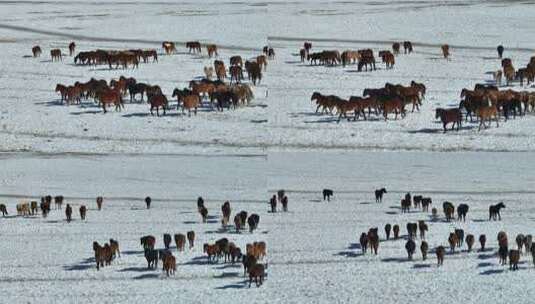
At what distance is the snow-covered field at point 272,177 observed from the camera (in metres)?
18.0

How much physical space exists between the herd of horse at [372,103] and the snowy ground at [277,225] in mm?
3115

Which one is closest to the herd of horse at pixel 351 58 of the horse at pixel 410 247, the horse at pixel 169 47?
the horse at pixel 169 47

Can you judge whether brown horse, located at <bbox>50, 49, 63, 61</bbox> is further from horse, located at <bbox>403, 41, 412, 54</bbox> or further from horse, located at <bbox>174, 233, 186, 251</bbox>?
horse, located at <bbox>174, 233, 186, 251</bbox>

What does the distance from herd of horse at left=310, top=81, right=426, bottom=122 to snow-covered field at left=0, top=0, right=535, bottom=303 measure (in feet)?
1.41

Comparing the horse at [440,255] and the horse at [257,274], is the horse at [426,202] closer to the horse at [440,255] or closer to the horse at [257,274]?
the horse at [440,255]

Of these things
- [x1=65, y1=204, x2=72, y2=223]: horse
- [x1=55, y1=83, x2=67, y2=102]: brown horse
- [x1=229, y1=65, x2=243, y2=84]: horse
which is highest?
[x1=229, y1=65, x2=243, y2=84]: horse

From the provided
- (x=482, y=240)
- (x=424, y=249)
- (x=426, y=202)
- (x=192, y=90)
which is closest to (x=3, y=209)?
(x=192, y=90)

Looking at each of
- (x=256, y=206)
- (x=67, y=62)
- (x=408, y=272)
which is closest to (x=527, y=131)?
(x=256, y=206)

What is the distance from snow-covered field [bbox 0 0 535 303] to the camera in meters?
18.0

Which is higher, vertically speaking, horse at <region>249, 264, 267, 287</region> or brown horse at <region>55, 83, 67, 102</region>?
brown horse at <region>55, 83, 67, 102</region>

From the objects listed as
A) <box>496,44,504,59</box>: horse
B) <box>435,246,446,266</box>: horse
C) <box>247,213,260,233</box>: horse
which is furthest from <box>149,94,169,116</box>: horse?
<box>496,44,504,59</box>: horse

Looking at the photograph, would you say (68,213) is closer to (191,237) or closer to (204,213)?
(204,213)

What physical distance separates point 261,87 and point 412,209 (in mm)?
10062

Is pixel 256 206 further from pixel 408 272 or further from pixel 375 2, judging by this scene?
pixel 375 2
